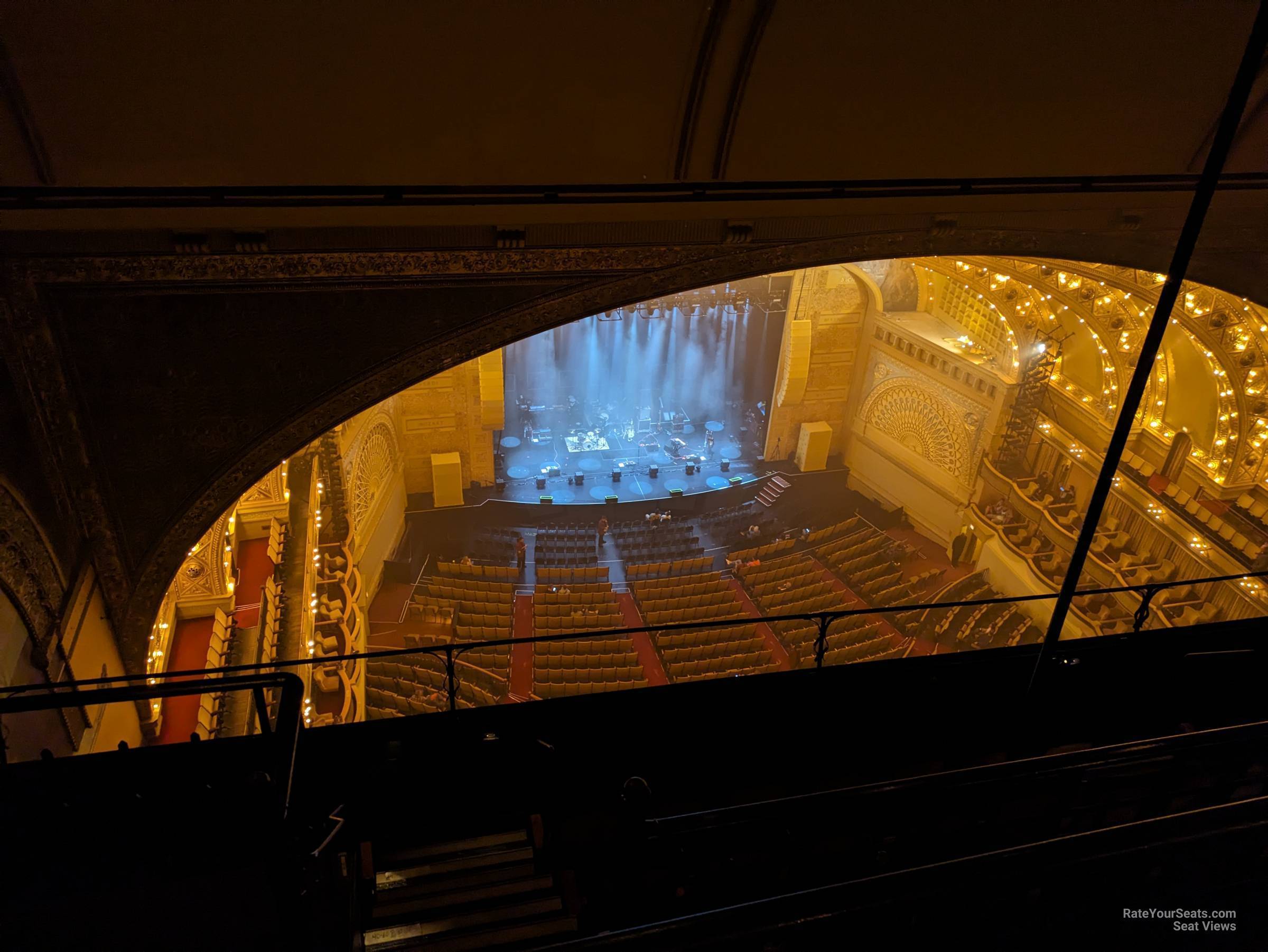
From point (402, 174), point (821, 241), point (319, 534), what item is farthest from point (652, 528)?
point (402, 174)

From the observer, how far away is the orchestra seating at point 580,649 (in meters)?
10.0

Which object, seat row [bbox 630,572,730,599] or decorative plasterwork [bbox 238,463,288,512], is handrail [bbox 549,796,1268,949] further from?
Answer: seat row [bbox 630,572,730,599]

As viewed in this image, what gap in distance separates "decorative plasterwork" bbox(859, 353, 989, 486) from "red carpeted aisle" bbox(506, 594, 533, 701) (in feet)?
26.2

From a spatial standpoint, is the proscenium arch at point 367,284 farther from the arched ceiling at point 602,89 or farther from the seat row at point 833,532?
the seat row at point 833,532

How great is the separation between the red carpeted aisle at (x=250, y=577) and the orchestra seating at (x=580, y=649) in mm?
3349

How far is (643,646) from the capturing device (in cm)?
1147

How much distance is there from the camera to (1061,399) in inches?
494

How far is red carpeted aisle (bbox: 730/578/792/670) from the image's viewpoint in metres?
11.2

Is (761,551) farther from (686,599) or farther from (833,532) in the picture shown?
(686,599)

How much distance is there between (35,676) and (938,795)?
4.48 m

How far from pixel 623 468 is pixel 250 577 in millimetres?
8822

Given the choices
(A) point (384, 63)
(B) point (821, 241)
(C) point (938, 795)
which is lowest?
(C) point (938, 795)

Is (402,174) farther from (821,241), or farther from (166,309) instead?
(821,241)

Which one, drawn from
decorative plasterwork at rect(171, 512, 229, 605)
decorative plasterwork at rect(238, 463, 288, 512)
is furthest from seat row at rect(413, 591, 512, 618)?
decorative plasterwork at rect(171, 512, 229, 605)
